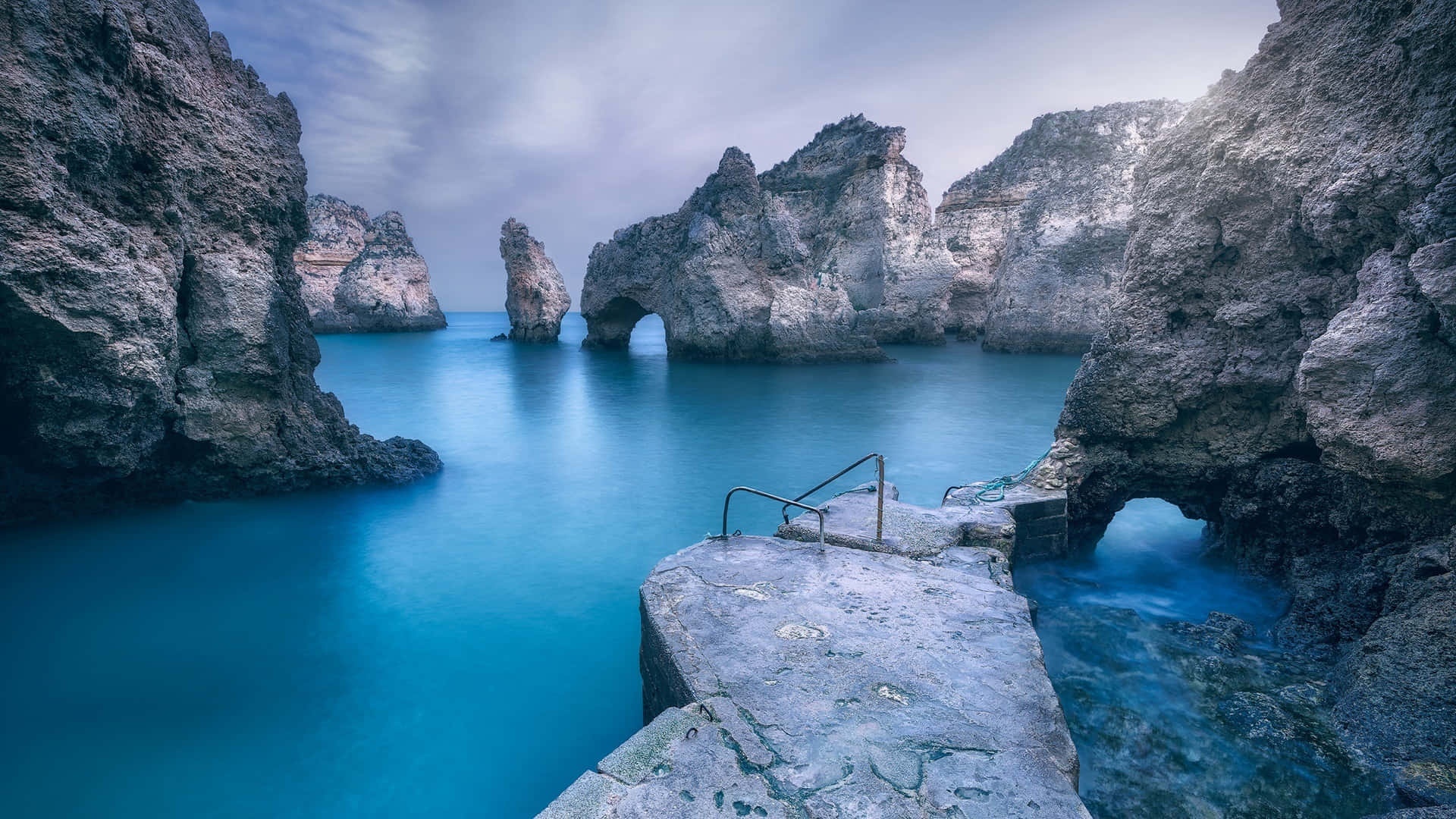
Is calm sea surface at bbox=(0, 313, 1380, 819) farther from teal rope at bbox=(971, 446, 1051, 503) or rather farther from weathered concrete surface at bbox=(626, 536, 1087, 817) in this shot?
weathered concrete surface at bbox=(626, 536, 1087, 817)

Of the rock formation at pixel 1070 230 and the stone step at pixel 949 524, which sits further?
the rock formation at pixel 1070 230

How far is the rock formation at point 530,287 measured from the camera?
3522 centimetres

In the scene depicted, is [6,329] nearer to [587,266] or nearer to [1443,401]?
[1443,401]

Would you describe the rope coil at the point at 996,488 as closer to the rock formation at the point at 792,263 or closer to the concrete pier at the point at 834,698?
the concrete pier at the point at 834,698

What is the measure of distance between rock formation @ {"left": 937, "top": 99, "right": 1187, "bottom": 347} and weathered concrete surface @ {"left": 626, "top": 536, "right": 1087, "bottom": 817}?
23395 mm

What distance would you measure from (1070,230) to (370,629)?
89.8 ft

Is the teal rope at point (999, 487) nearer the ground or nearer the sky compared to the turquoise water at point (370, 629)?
nearer the sky

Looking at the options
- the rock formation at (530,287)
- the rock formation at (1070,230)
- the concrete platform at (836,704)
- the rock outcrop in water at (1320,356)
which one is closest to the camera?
the concrete platform at (836,704)

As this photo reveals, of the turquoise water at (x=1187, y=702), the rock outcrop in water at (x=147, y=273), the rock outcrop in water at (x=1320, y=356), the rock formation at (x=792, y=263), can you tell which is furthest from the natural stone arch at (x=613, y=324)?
the turquoise water at (x=1187, y=702)

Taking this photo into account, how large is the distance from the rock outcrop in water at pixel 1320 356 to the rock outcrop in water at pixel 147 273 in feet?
29.2

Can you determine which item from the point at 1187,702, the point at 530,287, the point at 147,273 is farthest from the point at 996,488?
the point at 530,287

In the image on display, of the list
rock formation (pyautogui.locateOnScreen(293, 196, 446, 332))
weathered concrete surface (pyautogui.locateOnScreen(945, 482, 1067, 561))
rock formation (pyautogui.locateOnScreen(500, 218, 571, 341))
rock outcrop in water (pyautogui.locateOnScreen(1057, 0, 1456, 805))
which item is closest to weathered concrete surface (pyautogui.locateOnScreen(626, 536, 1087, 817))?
weathered concrete surface (pyautogui.locateOnScreen(945, 482, 1067, 561))

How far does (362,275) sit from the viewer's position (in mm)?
44875

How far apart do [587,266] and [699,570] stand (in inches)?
1091
